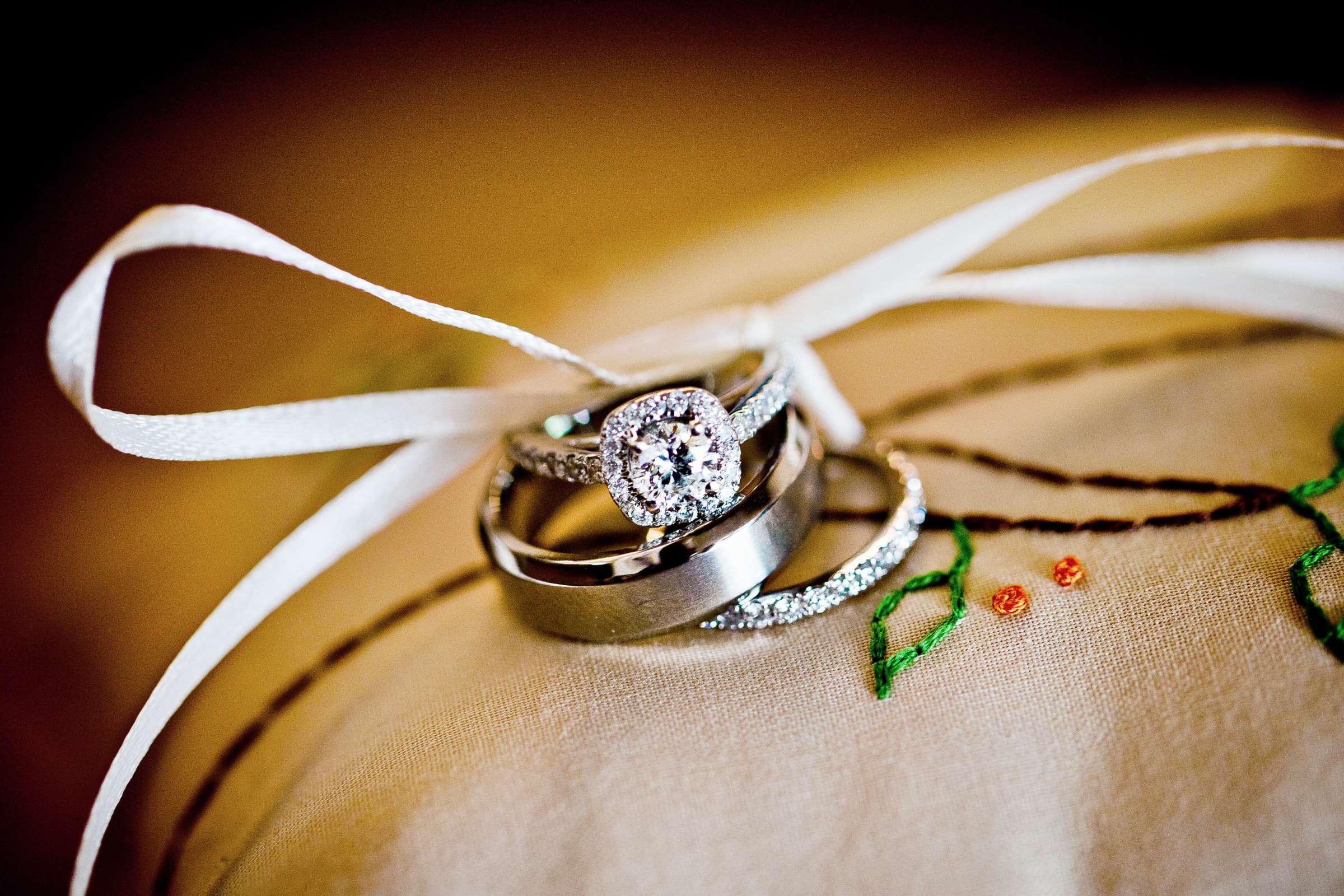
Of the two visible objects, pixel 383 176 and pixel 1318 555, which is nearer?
pixel 1318 555

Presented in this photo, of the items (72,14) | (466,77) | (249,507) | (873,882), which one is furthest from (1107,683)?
(72,14)

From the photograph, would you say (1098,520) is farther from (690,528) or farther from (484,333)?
(484,333)

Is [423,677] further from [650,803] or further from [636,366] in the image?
[636,366]

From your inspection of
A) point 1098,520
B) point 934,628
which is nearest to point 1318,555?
point 1098,520

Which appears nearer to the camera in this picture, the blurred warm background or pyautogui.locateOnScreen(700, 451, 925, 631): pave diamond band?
pyautogui.locateOnScreen(700, 451, 925, 631): pave diamond band

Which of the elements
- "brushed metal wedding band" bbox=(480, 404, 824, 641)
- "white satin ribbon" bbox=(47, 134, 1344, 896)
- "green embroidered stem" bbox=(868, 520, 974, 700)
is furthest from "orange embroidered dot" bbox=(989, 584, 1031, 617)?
"white satin ribbon" bbox=(47, 134, 1344, 896)

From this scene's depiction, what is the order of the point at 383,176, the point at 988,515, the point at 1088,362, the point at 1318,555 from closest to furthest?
the point at 1318,555 → the point at 988,515 → the point at 1088,362 → the point at 383,176

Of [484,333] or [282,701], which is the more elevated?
[484,333]

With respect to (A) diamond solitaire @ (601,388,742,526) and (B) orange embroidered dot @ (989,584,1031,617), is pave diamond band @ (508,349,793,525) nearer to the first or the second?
(A) diamond solitaire @ (601,388,742,526)
